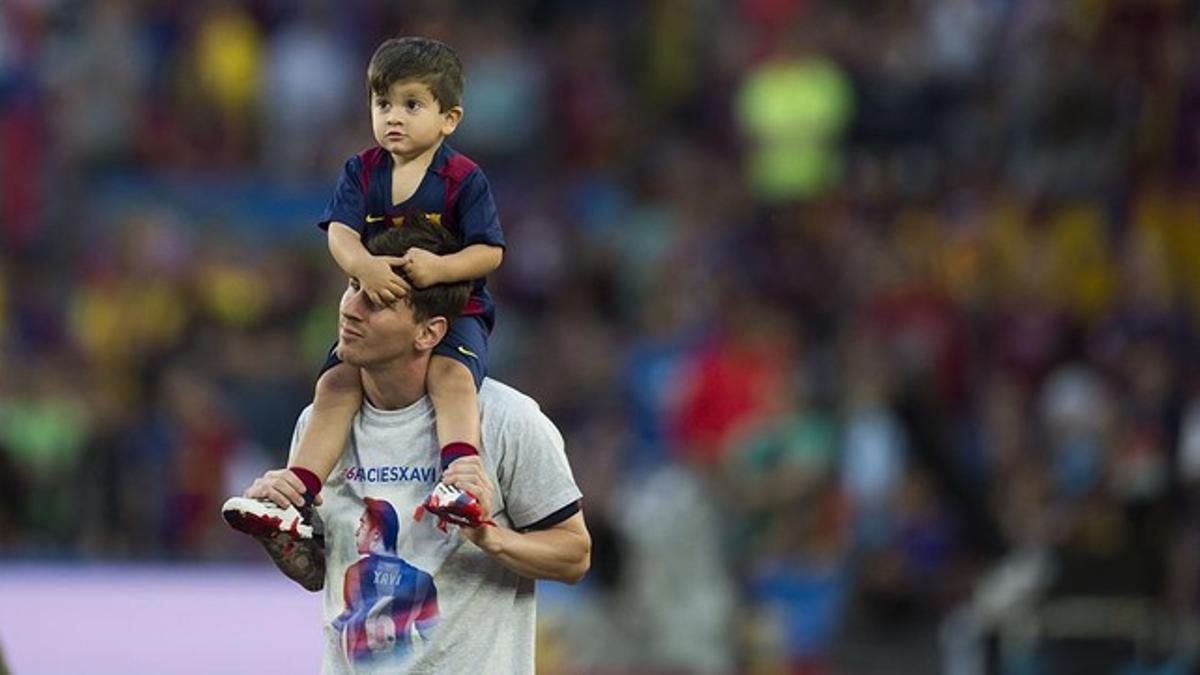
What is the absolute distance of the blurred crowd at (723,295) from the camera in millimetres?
13328

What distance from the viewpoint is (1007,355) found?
1438cm

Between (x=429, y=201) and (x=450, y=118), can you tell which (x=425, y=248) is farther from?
(x=450, y=118)

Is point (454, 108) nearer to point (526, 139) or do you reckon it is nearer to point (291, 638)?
point (291, 638)

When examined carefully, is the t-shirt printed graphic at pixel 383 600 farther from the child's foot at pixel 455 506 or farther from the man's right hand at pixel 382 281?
the man's right hand at pixel 382 281

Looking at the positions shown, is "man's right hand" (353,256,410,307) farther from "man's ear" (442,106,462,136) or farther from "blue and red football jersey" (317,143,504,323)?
"man's ear" (442,106,462,136)

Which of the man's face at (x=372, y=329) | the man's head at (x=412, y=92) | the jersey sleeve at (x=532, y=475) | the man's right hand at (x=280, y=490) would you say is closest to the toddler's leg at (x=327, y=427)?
the man's right hand at (x=280, y=490)

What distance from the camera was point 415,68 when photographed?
5.85 meters

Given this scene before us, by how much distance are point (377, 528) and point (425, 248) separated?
0.63 meters

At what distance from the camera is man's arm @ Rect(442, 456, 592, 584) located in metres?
5.66

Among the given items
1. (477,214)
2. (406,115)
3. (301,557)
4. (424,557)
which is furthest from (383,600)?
→ (406,115)

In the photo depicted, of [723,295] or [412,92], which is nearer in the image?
[412,92]

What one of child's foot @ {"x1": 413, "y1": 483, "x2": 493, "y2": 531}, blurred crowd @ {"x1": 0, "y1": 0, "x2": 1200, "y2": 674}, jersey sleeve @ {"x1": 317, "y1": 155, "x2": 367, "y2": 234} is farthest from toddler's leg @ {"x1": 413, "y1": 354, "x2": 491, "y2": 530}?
blurred crowd @ {"x1": 0, "y1": 0, "x2": 1200, "y2": 674}

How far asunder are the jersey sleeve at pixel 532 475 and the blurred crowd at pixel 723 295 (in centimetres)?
727

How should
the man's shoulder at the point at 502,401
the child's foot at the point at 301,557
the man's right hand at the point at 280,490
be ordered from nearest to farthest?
the man's right hand at the point at 280,490, the child's foot at the point at 301,557, the man's shoulder at the point at 502,401
